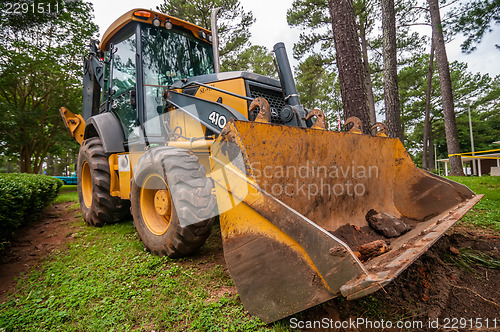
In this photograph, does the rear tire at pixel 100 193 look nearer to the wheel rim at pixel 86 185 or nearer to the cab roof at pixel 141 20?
the wheel rim at pixel 86 185

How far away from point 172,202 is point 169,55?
2.44 metres

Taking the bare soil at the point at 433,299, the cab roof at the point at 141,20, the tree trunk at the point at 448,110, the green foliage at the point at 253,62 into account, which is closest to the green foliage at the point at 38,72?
the green foliage at the point at 253,62

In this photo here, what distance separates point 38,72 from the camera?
12.1m

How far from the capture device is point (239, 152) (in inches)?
83.0

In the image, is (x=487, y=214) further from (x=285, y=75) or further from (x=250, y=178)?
(x=250, y=178)

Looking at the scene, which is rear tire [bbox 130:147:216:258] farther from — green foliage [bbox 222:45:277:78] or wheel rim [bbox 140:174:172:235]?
green foliage [bbox 222:45:277:78]

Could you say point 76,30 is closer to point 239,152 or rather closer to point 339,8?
point 339,8

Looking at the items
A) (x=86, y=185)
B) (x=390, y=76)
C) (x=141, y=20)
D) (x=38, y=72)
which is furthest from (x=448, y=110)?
(x=38, y=72)

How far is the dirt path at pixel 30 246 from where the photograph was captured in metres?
2.97

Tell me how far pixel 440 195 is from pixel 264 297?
8.28 feet

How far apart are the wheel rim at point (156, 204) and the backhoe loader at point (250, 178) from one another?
0.02 metres

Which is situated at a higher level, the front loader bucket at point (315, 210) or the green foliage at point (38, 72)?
the green foliage at point (38, 72)

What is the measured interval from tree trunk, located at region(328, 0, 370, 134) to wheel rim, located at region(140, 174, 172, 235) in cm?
323

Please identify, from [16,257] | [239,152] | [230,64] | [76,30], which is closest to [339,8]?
[239,152]
